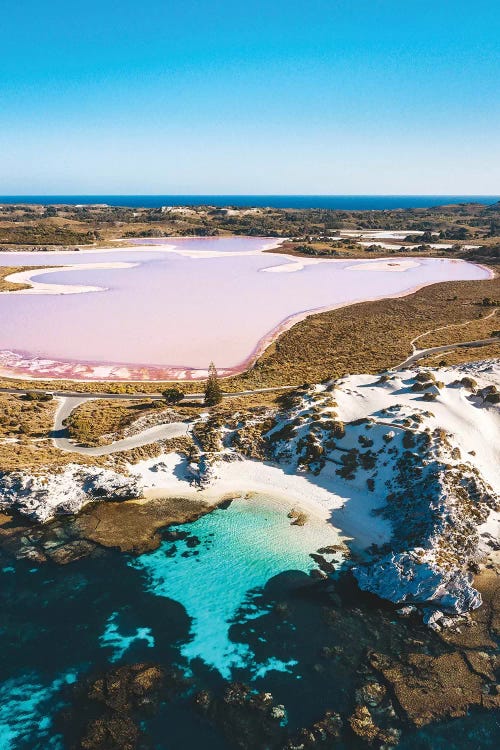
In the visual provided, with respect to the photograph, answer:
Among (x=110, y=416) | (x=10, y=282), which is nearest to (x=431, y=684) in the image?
(x=110, y=416)

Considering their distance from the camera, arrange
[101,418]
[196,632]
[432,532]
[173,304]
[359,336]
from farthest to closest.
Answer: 1. [173,304]
2. [359,336]
3. [101,418]
4. [432,532]
5. [196,632]

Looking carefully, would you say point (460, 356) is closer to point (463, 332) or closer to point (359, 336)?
point (463, 332)

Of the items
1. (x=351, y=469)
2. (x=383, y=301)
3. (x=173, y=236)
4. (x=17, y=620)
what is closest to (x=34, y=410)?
(x=17, y=620)

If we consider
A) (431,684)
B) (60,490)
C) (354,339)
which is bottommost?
(431,684)

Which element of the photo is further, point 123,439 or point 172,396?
point 172,396

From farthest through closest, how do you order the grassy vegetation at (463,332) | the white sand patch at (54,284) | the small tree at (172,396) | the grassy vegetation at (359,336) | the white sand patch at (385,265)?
the white sand patch at (385,265), the white sand patch at (54,284), the grassy vegetation at (463,332), the grassy vegetation at (359,336), the small tree at (172,396)

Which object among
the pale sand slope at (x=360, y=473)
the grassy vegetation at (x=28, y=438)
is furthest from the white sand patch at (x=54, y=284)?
the pale sand slope at (x=360, y=473)

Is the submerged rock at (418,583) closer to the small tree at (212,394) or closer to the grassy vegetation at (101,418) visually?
the grassy vegetation at (101,418)
